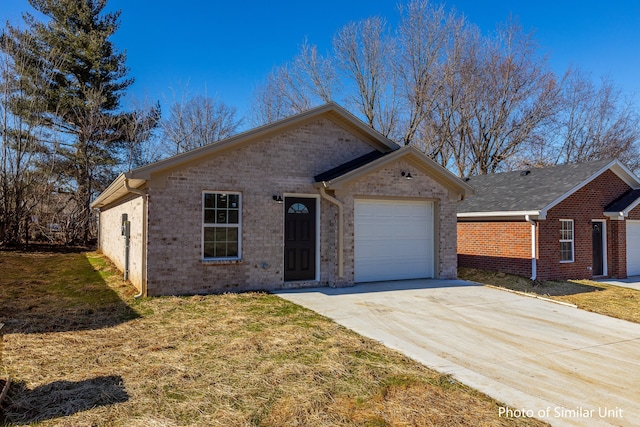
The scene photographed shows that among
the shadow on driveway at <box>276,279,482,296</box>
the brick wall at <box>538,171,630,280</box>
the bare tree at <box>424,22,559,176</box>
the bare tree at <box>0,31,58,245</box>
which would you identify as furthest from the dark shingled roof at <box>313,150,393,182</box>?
the bare tree at <box>0,31,58,245</box>

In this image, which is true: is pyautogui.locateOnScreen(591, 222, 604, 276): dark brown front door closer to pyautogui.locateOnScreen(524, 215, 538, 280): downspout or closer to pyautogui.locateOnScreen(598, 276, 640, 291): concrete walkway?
pyautogui.locateOnScreen(598, 276, 640, 291): concrete walkway

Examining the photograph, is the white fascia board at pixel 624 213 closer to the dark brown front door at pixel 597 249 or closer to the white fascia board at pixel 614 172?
the dark brown front door at pixel 597 249

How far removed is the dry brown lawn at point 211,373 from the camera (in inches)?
140

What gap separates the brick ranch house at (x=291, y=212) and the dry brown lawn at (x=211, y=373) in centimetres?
166

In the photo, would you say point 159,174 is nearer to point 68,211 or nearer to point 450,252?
point 450,252

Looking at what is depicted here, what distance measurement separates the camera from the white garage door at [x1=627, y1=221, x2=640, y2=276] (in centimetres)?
1560

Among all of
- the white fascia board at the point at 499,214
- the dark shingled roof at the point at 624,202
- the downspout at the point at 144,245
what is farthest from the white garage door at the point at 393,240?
the dark shingled roof at the point at 624,202

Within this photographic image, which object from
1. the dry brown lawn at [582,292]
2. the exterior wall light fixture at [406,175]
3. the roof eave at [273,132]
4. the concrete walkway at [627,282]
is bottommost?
the concrete walkway at [627,282]

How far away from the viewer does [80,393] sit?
3.89 m

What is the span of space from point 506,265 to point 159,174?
12164 millimetres

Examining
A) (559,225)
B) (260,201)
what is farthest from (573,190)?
(260,201)

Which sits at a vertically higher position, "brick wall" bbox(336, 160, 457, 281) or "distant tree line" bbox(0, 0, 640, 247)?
"distant tree line" bbox(0, 0, 640, 247)

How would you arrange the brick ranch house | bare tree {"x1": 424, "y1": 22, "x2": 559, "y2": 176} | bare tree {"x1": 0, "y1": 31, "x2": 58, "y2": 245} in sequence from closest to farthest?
1. the brick ranch house
2. bare tree {"x1": 0, "y1": 31, "x2": 58, "y2": 245}
3. bare tree {"x1": 424, "y1": 22, "x2": 559, "y2": 176}

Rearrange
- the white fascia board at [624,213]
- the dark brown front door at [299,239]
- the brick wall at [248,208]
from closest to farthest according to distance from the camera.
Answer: the brick wall at [248,208] < the dark brown front door at [299,239] < the white fascia board at [624,213]
